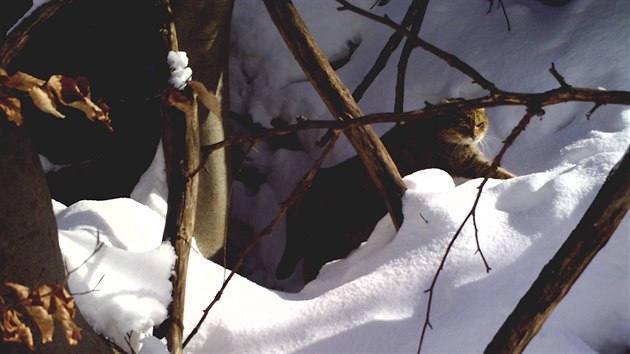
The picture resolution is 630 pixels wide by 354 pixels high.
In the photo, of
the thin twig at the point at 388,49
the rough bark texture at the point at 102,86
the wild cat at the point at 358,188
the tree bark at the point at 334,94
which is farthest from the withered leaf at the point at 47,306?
the thin twig at the point at 388,49

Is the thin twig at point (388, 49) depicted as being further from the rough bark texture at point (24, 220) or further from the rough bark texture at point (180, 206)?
the rough bark texture at point (24, 220)

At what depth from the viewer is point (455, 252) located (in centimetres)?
207

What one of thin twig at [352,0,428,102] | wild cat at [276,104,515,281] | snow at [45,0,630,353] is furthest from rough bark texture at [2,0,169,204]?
thin twig at [352,0,428,102]

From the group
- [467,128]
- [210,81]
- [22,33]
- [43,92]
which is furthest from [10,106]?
[467,128]

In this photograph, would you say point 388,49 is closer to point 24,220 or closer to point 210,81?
point 210,81

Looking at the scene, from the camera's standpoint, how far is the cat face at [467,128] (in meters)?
3.17

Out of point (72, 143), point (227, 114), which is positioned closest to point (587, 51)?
point (227, 114)

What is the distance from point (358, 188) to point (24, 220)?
1.95m

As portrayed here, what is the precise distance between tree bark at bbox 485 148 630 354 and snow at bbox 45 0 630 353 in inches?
21.7

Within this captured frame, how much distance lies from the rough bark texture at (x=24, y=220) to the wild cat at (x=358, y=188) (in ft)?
5.83

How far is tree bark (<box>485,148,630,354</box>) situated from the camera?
47.9 inches

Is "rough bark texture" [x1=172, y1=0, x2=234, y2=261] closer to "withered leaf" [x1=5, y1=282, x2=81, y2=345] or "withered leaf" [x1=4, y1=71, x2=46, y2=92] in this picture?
"withered leaf" [x1=5, y1=282, x2=81, y2=345]

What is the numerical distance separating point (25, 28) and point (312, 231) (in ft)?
6.11

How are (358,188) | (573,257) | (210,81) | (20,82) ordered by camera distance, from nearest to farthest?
(20,82), (573,257), (210,81), (358,188)
